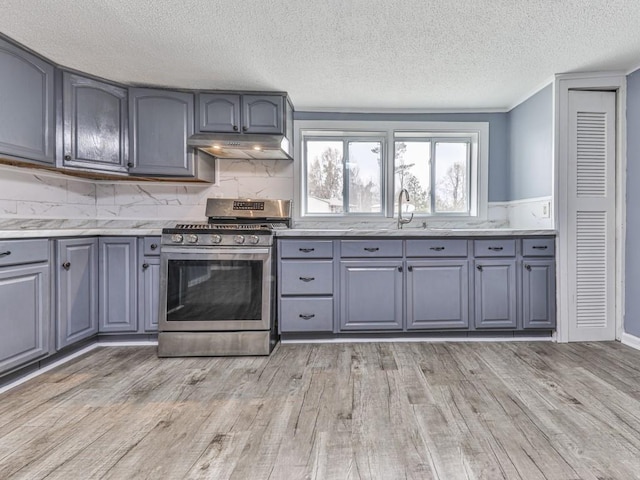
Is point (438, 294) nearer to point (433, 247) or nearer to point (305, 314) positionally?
point (433, 247)

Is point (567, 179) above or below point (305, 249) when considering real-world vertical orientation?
above

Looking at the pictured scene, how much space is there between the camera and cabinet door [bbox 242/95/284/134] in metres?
2.96

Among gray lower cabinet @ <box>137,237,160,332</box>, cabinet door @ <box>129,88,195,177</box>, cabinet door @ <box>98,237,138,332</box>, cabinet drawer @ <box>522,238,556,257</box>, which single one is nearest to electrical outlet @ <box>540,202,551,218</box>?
cabinet drawer @ <box>522,238,556,257</box>

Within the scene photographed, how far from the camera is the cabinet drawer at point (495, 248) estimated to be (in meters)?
2.75

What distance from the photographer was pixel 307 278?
2.73 metres

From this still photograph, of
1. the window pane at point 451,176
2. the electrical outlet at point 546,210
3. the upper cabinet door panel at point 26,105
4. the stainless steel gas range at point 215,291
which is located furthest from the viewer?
the window pane at point 451,176

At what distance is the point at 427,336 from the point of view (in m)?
2.80

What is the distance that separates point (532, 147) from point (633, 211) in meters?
0.90

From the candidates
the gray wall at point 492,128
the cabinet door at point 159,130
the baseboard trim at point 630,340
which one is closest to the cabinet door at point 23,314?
the cabinet door at point 159,130

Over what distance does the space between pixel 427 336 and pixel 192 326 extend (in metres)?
1.84

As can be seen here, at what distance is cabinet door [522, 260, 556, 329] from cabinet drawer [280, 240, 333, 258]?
5.21 ft

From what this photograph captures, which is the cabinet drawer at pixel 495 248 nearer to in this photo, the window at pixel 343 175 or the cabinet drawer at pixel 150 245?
the window at pixel 343 175

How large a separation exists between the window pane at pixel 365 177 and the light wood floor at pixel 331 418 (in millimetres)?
1561

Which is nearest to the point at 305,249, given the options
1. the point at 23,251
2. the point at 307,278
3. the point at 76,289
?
the point at 307,278
